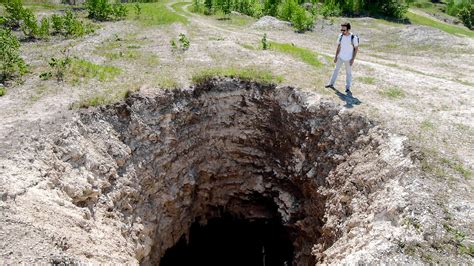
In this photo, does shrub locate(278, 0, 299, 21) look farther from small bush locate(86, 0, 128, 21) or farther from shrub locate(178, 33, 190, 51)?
shrub locate(178, 33, 190, 51)

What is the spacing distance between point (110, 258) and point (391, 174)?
10792mm

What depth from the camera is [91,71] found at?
74.4 ft

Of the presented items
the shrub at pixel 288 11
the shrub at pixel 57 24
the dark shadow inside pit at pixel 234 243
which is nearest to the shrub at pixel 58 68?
the shrub at pixel 57 24

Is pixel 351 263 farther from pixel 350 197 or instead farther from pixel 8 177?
pixel 8 177

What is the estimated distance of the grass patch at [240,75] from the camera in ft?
73.4

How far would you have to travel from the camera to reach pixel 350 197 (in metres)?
16.4

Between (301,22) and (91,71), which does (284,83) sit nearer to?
(91,71)

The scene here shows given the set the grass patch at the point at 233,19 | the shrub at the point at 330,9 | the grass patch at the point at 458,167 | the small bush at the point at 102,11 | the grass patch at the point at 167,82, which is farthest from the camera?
the shrub at the point at 330,9

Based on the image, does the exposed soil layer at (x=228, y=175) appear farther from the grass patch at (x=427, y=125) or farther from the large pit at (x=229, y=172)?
the grass patch at (x=427, y=125)

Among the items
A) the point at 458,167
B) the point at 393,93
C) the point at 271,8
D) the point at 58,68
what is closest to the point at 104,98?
the point at 58,68

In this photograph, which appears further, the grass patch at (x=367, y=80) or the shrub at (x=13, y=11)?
the shrub at (x=13, y=11)

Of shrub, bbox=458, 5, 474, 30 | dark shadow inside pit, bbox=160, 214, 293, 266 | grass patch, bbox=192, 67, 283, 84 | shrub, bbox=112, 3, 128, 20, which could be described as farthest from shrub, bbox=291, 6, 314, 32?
shrub, bbox=458, 5, 474, 30

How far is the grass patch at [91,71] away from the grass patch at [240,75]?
16.1 ft

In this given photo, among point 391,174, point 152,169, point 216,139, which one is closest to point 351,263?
point 391,174
